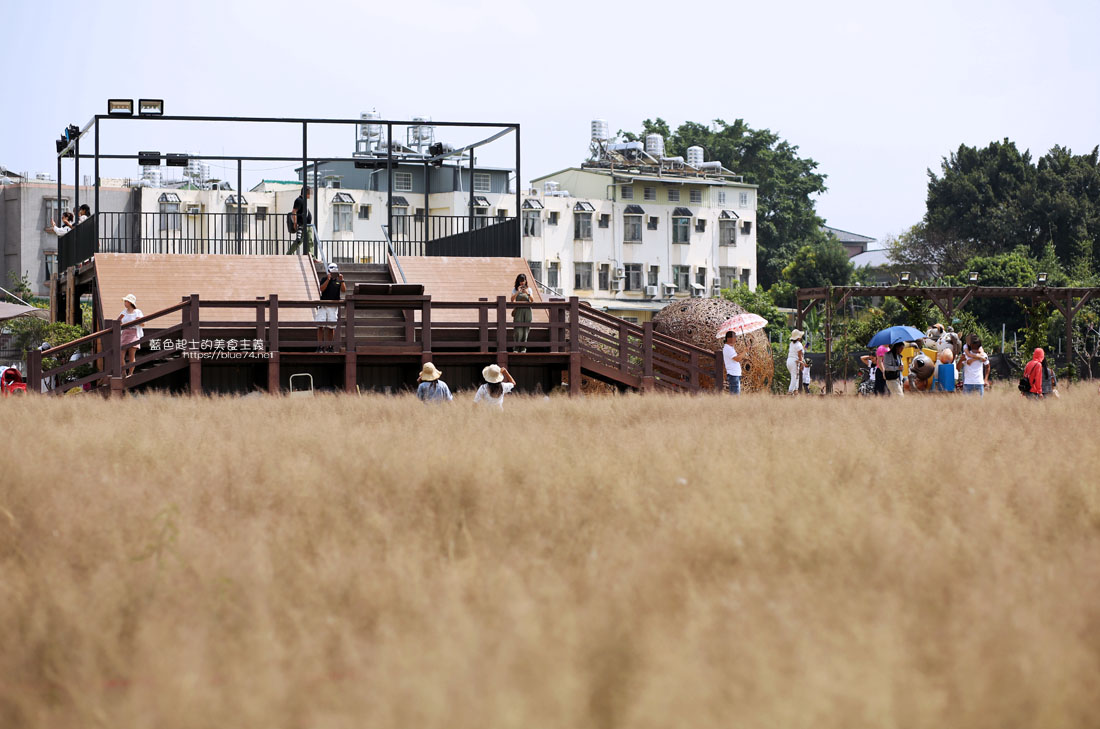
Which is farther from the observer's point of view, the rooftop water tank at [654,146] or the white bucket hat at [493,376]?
the rooftop water tank at [654,146]

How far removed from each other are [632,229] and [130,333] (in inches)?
2384

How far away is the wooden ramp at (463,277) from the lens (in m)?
24.4

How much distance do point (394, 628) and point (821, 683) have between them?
195 cm

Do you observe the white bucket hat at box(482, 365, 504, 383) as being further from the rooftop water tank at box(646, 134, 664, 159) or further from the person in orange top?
the rooftop water tank at box(646, 134, 664, 159)

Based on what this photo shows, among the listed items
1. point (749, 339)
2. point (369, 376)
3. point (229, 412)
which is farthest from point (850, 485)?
point (749, 339)

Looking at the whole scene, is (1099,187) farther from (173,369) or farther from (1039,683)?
(1039,683)

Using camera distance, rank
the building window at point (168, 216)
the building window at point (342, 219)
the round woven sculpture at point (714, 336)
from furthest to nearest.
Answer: the building window at point (342, 219) → the building window at point (168, 216) → the round woven sculpture at point (714, 336)

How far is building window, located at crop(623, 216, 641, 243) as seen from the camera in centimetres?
7888

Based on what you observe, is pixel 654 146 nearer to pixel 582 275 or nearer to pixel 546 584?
pixel 582 275

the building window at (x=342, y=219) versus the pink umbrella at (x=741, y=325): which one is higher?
the building window at (x=342, y=219)

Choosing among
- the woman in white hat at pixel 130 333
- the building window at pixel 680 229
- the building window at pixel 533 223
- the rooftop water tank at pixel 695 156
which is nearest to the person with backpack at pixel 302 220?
the woman in white hat at pixel 130 333

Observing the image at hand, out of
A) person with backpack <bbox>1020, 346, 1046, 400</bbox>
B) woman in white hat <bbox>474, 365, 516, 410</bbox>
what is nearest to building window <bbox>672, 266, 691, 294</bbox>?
person with backpack <bbox>1020, 346, 1046, 400</bbox>

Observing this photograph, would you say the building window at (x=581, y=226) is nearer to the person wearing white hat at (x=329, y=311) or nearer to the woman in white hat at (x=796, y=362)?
the woman in white hat at (x=796, y=362)

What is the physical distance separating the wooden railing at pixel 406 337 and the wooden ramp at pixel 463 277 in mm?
339
